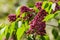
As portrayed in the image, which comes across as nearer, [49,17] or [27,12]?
[49,17]

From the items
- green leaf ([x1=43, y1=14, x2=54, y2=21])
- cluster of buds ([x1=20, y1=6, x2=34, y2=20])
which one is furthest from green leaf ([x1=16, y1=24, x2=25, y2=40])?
green leaf ([x1=43, y1=14, x2=54, y2=21])

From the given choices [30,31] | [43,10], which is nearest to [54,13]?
[43,10]

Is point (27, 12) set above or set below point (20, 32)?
above

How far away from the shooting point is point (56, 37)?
156 centimetres

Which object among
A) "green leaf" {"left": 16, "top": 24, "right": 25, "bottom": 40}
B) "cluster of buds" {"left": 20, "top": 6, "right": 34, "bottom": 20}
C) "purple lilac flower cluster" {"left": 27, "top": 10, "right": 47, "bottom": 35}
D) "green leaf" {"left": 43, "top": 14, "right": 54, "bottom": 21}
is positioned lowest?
"green leaf" {"left": 16, "top": 24, "right": 25, "bottom": 40}

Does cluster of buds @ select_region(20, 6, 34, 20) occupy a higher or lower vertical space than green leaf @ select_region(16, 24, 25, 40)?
higher

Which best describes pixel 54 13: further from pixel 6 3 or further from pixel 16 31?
pixel 6 3

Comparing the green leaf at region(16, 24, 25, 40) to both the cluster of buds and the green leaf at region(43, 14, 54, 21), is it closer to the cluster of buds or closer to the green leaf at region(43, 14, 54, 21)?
the cluster of buds

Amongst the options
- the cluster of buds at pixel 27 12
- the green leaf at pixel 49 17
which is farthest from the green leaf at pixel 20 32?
the green leaf at pixel 49 17

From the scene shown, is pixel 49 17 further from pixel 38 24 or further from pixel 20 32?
pixel 20 32

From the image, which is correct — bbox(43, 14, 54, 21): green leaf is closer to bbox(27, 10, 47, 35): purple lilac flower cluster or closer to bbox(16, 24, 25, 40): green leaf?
bbox(27, 10, 47, 35): purple lilac flower cluster

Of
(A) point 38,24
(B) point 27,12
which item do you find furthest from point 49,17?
(B) point 27,12

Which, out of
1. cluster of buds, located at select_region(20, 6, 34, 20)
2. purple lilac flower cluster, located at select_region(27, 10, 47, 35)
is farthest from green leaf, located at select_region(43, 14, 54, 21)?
cluster of buds, located at select_region(20, 6, 34, 20)

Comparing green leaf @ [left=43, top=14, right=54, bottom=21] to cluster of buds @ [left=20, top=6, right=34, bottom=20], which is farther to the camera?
cluster of buds @ [left=20, top=6, right=34, bottom=20]
